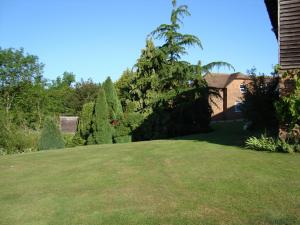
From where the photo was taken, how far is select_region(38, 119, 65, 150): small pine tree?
22609mm

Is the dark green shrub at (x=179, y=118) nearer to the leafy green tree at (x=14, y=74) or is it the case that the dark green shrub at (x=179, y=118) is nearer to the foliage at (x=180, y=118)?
the foliage at (x=180, y=118)

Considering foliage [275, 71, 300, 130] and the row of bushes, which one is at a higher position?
foliage [275, 71, 300, 130]

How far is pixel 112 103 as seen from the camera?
25578 mm

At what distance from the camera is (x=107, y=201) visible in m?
8.11

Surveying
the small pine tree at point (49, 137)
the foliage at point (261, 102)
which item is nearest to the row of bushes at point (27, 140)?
the small pine tree at point (49, 137)

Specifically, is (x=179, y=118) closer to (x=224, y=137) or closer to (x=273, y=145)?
(x=224, y=137)

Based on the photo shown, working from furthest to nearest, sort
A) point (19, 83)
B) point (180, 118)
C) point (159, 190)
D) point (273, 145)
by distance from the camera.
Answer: point (19, 83), point (180, 118), point (273, 145), point (159, 190)

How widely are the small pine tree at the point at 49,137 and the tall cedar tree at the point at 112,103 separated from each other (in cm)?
381

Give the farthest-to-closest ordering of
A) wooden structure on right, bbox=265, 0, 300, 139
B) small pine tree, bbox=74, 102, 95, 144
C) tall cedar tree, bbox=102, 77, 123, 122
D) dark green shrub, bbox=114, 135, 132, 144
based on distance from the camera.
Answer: tall cedar tree, bbox=102, 77, 123, 122
small pine tree, bbox=74, 102, 95, 144
dark green shrub, bbox=114, 135, 132, 144
wooden structure on right, bbox=265, 0, 300, 139

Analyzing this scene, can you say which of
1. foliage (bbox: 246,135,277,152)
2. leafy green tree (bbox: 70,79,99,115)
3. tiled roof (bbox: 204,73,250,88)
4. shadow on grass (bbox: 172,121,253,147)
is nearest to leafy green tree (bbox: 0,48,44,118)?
leafy green tree (bbox: 70,79,99,115)

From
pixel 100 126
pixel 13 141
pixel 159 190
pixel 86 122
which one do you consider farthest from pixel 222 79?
pixel 159 190

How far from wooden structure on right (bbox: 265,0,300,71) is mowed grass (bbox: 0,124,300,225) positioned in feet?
10.7

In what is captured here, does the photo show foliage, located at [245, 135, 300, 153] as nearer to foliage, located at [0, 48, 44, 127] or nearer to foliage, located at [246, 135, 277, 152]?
foliage, located at [246, 135, 277, 152]

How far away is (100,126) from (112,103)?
7.10 ft
